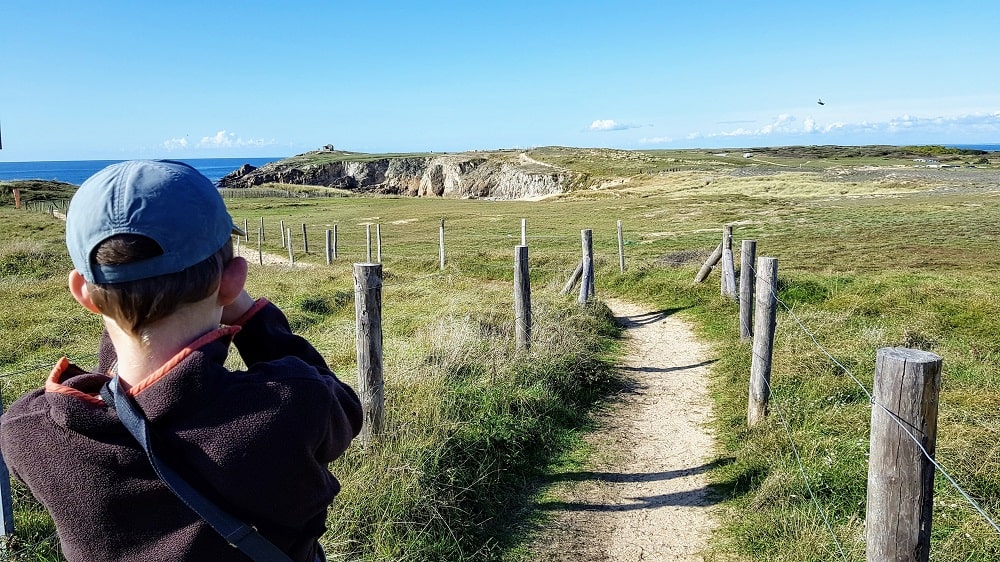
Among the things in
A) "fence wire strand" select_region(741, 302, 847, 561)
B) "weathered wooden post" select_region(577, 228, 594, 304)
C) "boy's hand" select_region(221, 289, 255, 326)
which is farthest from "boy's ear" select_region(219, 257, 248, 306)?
"weathered wooden post" select_region(577, 228, 594, 304)

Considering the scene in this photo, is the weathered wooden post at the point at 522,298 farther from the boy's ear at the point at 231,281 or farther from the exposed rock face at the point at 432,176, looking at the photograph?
the exposed rock face at the point at 432,176

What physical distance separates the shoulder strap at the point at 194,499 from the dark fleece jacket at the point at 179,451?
0.10 feet

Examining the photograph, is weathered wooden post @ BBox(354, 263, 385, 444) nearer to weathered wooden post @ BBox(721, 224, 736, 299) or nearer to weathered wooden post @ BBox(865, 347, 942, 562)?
weathered wooden post @ BBox(865, 347, 942, 562)

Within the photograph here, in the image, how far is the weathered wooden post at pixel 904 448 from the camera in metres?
2.59

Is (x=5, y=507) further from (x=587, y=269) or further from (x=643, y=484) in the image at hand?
(x=587, y=269)

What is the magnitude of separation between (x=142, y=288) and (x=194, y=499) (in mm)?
417

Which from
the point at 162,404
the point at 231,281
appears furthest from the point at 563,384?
the point at 162,404

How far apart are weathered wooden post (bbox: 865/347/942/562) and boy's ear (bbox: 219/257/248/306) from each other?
7.56ft

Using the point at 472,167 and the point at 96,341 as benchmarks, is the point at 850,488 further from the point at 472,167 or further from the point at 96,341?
the point at 472,167

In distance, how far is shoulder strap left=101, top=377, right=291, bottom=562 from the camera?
1.27m

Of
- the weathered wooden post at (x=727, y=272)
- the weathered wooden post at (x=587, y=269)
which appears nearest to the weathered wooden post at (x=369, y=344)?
the weathered wooden post at (x=587, y=269)

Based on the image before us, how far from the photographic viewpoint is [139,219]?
Answer: 1290 mm

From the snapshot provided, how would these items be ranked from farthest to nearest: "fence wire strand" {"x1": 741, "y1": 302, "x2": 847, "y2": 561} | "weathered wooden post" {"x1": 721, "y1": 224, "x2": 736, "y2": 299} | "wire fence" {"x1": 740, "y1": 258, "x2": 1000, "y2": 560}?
"weathered wooden post" {"x1": 721, "y1": 224, "x2": 736, "y2": 299}
"fence wire strand" {"x1": 741, "y1": 302, "x2": 847, "y2": 561}
"wire fence" {"x1": 740, "y1": 258, "x2": 1000, "y2": 560}

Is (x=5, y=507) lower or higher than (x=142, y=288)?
lower
